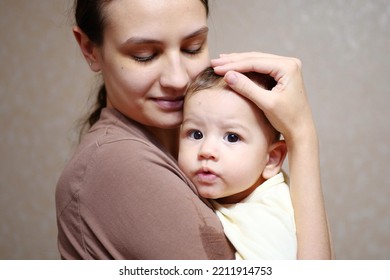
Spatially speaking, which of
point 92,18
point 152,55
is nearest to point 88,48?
point 92,18

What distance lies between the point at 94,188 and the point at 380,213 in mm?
1126

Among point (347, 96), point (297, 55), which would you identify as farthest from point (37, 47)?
point (347, 96)

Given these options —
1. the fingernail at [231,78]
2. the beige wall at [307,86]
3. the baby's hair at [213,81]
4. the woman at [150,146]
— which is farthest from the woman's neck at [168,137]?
the beige wall at [307,86]

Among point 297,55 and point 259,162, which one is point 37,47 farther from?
point 259,162

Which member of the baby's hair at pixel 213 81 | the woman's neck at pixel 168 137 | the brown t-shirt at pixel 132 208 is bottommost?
the brown t-shirt at pixel 132 208

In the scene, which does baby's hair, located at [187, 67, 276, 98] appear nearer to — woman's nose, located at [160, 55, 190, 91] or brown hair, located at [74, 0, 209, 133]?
woman's nose, located at [160, 55, 190, 91]

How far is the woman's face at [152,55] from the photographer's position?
999 millimetres

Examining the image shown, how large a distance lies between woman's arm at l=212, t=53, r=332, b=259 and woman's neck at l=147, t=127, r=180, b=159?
206 millimetres

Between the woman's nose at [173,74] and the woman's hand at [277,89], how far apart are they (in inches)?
2.8

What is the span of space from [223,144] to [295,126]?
150mm

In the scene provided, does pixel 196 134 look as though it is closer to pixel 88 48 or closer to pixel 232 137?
pixel 232 137

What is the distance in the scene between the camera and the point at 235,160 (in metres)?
1.04

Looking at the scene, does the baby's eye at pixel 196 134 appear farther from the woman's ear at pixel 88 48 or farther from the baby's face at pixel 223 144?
the woman's ear at pixel 88 48
